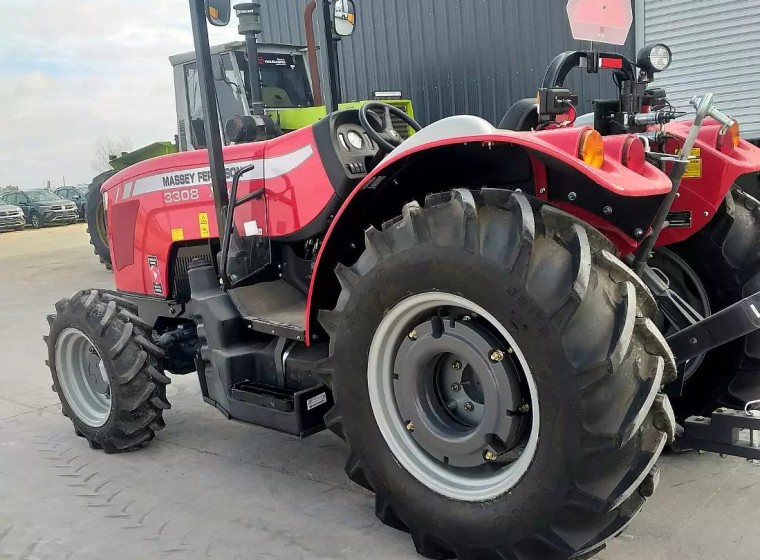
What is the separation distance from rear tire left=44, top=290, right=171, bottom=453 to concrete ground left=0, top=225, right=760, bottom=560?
153 mm

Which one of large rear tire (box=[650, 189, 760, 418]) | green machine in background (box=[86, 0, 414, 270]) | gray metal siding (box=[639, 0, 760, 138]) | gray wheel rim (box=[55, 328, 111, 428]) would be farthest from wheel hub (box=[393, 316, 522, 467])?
gray metal siding (box=[639, 0, 760, 138])

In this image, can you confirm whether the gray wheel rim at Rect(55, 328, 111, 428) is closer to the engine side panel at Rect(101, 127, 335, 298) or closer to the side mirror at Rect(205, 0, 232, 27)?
the engine side panel at Rect(101, 127, 335, 298)

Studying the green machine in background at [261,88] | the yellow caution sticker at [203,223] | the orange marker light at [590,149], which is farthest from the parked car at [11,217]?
the orange marker light at [590,149]

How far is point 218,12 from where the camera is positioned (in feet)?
11.1

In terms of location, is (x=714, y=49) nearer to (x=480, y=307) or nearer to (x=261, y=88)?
(x=261, y=88)

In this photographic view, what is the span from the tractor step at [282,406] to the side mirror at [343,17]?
1894 millimetres

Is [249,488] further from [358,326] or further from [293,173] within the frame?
[293,173]

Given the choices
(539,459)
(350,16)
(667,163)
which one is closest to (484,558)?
(539,459)

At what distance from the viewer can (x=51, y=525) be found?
10.5ft

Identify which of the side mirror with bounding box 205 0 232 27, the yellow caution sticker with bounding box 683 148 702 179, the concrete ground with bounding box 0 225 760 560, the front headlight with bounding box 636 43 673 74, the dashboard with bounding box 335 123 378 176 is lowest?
the concrete ground with bounding box 0 225 760 560

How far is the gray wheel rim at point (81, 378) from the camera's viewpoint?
163 inches

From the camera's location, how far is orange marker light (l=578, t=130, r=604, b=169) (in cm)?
224

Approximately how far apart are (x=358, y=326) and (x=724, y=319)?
1253 millimetres

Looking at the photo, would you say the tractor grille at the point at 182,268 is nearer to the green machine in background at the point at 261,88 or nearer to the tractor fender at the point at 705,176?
the tractor fender at the point at 705,176
